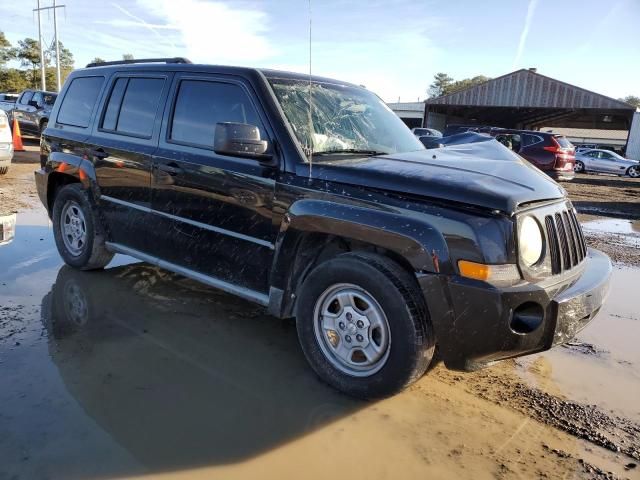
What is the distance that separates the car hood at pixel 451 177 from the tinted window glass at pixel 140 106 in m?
1.73

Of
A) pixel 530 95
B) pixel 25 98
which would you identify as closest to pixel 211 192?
pixel 25 98

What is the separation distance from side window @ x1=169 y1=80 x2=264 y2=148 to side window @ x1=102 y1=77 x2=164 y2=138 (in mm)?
323

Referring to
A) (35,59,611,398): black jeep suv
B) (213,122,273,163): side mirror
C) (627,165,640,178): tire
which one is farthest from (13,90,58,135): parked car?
(627,165,640,178): tire

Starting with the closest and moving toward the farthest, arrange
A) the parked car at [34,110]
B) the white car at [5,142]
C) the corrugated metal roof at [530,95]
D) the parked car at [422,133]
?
the parked car at [422,133] < the white car at [5,142] < the parked car at [34,110] < the corrugated metal roof at [530,95]

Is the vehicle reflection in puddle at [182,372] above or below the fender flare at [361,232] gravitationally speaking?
below

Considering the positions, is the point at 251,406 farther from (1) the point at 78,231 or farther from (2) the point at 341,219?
(1) the point at 78,231

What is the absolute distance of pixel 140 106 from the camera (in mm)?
4414

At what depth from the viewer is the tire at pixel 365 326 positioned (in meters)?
2.86

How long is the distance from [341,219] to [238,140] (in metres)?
0.83

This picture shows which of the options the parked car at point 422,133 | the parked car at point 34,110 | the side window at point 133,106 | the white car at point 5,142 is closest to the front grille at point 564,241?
the parked car at point 422,133

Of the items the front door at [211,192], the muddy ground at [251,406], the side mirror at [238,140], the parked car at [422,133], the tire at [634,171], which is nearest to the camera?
the muddy ground at [251,406]

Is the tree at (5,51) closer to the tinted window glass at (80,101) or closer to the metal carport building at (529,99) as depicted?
the metal carport building at (529,99)

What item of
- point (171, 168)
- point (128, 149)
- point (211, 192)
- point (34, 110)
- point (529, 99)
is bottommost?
point (211, 192)

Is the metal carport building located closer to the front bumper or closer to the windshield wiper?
the windshield wiper
